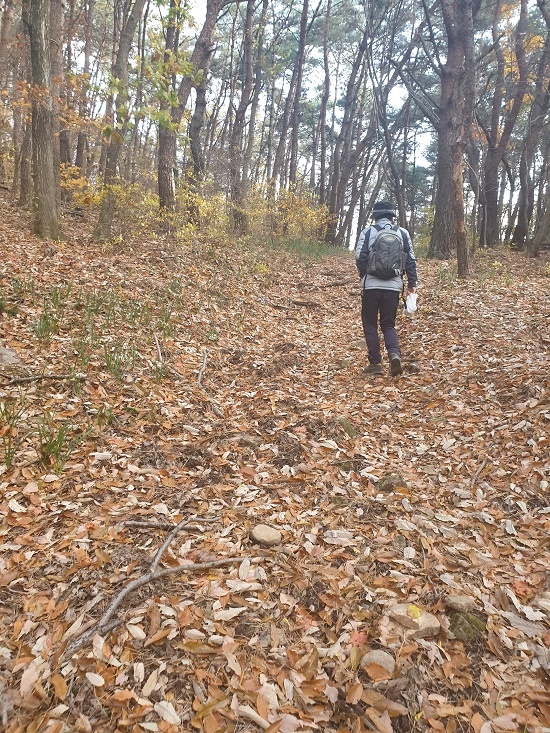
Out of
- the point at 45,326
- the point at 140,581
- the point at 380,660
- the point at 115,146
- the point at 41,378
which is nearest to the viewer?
the point at 380,660

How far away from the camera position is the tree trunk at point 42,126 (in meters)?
7.12

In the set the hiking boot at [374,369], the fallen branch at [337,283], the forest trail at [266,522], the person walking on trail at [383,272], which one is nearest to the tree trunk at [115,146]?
the forest trail at [266,522]

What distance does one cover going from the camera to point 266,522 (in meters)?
3.11

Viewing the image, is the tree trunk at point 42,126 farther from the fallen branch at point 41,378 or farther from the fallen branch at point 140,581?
the fallen branch at point 140,581

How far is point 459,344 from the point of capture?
20.5 ft

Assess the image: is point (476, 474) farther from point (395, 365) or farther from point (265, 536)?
point (395, 365)

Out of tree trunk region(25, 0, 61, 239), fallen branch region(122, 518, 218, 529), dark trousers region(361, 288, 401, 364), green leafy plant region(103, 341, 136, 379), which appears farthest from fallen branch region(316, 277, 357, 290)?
fallen branch region(122, 518, 218, 529)

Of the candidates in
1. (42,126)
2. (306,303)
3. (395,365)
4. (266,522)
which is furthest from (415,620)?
(42,126)

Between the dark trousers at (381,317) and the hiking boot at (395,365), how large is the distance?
0.08 meters

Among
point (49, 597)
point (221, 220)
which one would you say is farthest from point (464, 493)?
point (221, 220)

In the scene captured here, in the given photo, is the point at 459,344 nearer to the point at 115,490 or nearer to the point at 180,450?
the point at 180,450

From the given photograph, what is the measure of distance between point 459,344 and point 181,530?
4962mm

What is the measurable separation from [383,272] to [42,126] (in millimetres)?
6654

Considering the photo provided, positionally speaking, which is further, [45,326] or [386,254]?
[386,254]
